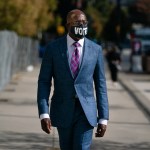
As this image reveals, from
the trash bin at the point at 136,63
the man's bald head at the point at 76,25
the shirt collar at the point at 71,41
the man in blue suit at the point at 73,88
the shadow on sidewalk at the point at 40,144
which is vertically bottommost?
the trash bin at the point at 136,63

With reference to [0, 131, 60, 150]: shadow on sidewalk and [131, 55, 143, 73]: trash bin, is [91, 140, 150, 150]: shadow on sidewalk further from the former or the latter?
[131, 55, 143, 73]: trash bin

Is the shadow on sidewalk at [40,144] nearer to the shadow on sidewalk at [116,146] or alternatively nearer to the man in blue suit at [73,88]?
the shadow on sidewalk at [116,146]

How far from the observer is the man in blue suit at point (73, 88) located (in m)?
5.82

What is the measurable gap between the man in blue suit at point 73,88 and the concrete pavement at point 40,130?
4.06 metres

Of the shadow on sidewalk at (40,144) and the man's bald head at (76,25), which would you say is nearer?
the man's bald head at (76,25)

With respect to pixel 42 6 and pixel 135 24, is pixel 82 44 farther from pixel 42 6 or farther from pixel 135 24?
pixel 135 24

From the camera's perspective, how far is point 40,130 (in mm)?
12086

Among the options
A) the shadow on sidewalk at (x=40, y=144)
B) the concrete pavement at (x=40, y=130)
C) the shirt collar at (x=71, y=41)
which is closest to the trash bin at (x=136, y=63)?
the concrete pavement at (x=40, y=130)

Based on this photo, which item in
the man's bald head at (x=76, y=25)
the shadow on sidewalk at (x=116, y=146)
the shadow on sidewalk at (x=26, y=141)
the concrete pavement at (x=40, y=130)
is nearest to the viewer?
the man's bald head at (x=76, y=25)

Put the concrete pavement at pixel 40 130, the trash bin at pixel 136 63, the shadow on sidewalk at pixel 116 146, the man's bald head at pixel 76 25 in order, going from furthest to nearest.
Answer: the trash bin at pixel 136 63 < the concrete pavement at pixel 40 130 < the shadow on sidewalk at pixel 116 146 < the man's bald head at pixel 76 25

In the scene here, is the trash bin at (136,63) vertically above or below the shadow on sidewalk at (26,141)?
below

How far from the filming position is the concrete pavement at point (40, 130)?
1048cm

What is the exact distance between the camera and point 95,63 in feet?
19.5

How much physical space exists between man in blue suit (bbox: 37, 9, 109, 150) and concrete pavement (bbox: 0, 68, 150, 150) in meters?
4.06
